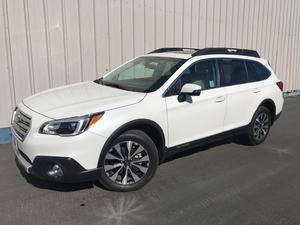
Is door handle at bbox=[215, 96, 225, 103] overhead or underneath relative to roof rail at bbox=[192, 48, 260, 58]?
underneath

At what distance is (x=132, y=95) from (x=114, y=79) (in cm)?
106

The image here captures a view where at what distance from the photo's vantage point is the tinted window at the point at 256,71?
538 cm

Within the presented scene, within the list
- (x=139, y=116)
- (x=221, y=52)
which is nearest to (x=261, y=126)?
(x=221, y=52)

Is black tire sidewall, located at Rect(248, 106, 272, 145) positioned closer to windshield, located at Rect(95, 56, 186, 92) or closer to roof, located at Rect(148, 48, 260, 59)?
roof, located at Rect(148, 48, 260, 59)

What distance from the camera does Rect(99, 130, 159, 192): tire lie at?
3691mm

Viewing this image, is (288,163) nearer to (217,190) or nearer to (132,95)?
(217,190)

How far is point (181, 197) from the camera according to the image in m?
3.84

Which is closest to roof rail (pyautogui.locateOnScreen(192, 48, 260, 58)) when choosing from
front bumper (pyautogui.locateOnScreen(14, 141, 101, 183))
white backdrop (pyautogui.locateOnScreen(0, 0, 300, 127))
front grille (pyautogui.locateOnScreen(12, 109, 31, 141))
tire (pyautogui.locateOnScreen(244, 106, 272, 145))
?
tire (pyautogui.locateOnScreen(244, 106, 272, 145))

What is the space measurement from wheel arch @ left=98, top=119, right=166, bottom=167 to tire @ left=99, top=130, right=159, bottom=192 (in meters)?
0.06

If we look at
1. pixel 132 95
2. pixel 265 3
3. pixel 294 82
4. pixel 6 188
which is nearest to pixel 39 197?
pixel 6 188

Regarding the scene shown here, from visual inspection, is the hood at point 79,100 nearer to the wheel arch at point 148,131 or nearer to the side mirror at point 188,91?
the wheel arch at point 148,131

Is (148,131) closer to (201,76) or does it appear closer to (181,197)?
(181,197)

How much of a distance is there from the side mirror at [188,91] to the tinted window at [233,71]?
2.83ft

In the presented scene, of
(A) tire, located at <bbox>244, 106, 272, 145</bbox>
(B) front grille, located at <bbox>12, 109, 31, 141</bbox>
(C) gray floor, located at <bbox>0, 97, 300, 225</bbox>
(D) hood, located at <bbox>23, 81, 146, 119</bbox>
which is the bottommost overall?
(C) gray floor, located at <bbox>0, 97, 300, 225</bbox>
